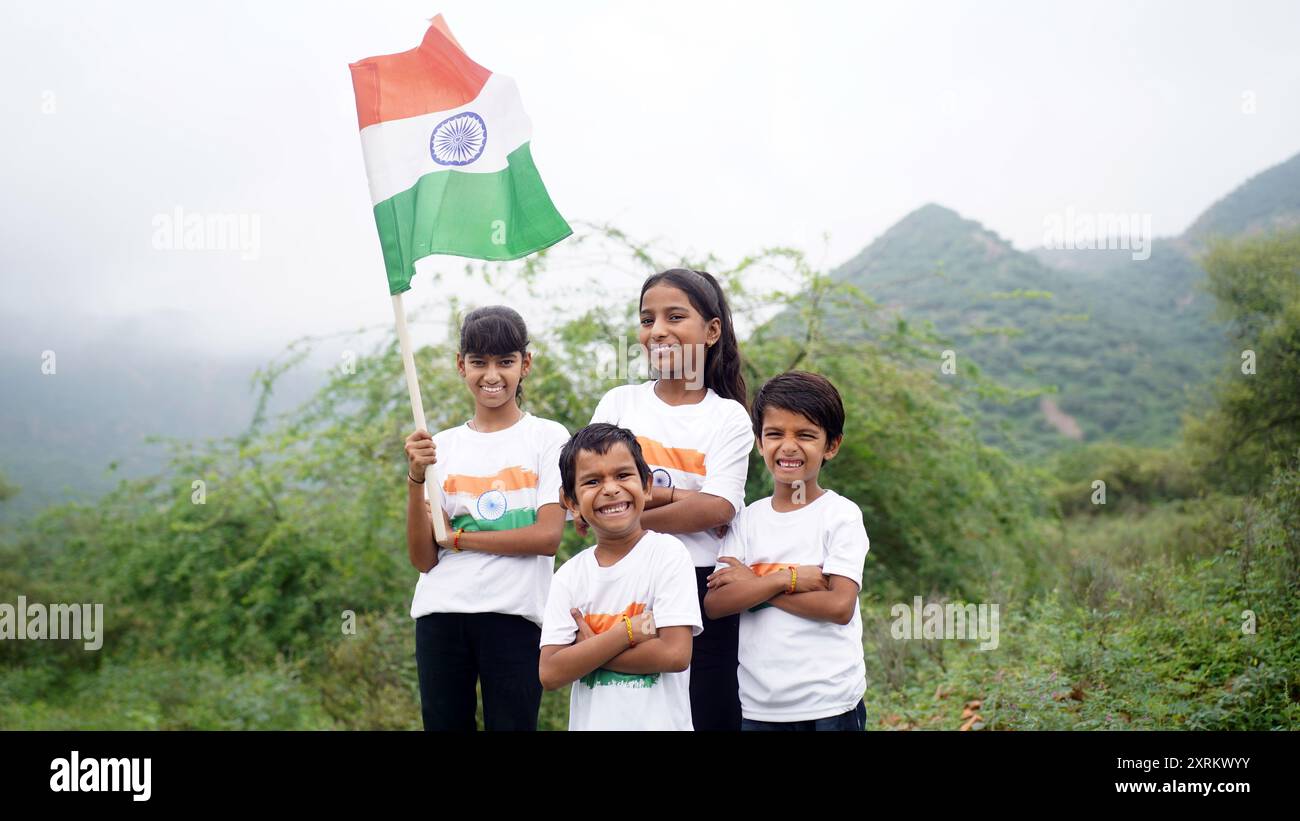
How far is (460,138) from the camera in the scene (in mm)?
3502

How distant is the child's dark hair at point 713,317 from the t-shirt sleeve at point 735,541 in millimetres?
453

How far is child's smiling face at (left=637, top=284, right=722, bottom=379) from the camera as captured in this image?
10.5ft

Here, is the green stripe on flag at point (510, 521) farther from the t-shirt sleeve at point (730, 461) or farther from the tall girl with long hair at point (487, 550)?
the t-shirt sleeve at point (730, 461)

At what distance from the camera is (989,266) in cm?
2152

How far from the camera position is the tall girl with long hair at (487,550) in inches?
123

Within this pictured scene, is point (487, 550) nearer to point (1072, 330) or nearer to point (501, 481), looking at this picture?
point (501, 481)

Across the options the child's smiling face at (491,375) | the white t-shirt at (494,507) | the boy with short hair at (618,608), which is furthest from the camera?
the child's smiling face at (491,375)

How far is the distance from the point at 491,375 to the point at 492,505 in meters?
0.41

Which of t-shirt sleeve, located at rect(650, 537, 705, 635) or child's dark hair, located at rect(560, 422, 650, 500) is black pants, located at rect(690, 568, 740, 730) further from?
child's dark hair, located at rect(560, 422, 650, 500)

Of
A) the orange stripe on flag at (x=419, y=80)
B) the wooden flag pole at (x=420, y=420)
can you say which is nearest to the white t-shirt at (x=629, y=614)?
the wooden flag pole at (x=420, y=420)

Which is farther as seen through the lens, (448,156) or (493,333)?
(448,156)

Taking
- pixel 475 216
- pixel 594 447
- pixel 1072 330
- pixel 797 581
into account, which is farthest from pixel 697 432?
pixel 1072 330

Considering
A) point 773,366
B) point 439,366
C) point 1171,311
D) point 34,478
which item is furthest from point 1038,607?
point 1171,311

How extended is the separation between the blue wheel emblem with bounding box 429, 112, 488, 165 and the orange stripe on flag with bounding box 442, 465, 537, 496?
1103 millimetres
